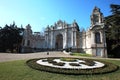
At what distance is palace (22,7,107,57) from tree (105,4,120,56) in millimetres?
2160

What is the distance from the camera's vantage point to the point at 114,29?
92.6 feet

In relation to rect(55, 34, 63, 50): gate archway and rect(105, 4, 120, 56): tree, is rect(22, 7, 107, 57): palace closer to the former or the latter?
rect(55, 34, 63, 50): gate archway

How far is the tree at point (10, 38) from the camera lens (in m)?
46.1

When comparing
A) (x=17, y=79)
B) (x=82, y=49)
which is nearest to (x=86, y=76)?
(x=17, y=79)

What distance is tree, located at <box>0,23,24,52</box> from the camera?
151 feet

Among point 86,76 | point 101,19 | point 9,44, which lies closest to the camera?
point 86,76

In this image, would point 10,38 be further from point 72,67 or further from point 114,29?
point 72,67

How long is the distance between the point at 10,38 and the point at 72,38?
26.0m

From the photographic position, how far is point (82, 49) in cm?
4375

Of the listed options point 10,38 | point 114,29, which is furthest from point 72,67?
point 10,38

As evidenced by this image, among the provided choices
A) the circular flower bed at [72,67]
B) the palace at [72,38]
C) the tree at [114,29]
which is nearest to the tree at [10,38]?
the palace at [72,38]

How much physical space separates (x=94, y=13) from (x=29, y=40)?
96.8 feet

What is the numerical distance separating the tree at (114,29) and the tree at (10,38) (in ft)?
119

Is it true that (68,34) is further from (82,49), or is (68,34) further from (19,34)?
(19,34)
